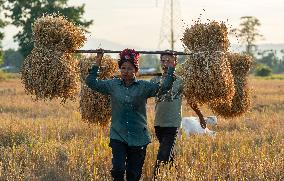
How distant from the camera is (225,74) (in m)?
6.00

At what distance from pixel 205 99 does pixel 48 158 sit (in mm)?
2570

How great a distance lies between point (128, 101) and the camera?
542 centimetres

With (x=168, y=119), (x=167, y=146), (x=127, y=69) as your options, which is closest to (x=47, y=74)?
(x=127, y=69)

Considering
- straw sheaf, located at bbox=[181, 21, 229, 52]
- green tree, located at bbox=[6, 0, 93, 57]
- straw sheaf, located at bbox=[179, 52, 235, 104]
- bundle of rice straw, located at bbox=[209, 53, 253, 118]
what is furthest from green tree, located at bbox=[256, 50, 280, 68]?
straw sheaf, located at bbox=[179, 52, 235, 104]

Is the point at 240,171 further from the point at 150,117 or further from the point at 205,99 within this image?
the point at 150,117

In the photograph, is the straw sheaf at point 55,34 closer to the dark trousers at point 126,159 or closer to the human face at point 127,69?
the human face at point 127,69

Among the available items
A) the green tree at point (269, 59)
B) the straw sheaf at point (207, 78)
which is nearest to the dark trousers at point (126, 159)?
the straw sheaf at point (207, 78)

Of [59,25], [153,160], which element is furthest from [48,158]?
[59,25]

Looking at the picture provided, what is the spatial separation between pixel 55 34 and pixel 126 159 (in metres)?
1.74

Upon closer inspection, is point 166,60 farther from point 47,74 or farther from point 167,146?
point 47,74

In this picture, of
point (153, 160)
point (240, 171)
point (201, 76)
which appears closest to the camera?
point (201, 76)

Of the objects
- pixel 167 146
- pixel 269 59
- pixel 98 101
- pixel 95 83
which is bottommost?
pixel 269 59

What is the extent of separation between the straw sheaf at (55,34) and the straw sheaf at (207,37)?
4.71 feet

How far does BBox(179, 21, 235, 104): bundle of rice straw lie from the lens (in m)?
5.92
